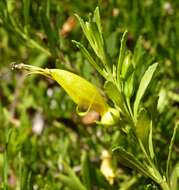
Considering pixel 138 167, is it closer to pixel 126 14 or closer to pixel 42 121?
pixel 126 14

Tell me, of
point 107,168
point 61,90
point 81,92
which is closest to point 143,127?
point 81,92

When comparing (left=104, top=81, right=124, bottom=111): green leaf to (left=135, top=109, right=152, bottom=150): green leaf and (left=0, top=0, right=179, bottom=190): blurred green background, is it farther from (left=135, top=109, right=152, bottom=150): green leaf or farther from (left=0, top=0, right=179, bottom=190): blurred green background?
(left=0, top=0, right=179, bottom=190): blurred green background

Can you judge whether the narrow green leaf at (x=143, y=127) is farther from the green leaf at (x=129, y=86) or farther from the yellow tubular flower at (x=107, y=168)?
the yellow tubular flower at (x=107, y=168)

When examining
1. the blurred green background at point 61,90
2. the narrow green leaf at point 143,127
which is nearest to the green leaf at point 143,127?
the narrow green leaf at point 143,127

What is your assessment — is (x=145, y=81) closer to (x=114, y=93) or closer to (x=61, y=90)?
(x=114, y=93)

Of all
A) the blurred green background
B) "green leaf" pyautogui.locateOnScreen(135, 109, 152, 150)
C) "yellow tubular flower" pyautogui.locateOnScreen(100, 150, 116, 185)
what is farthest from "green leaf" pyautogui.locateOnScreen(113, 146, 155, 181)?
"yellow tubular flower" pyautogui.locateOnScreen(100, 150, 116, 185)

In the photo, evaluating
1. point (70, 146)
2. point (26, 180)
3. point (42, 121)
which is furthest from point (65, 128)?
point (26, 180)
